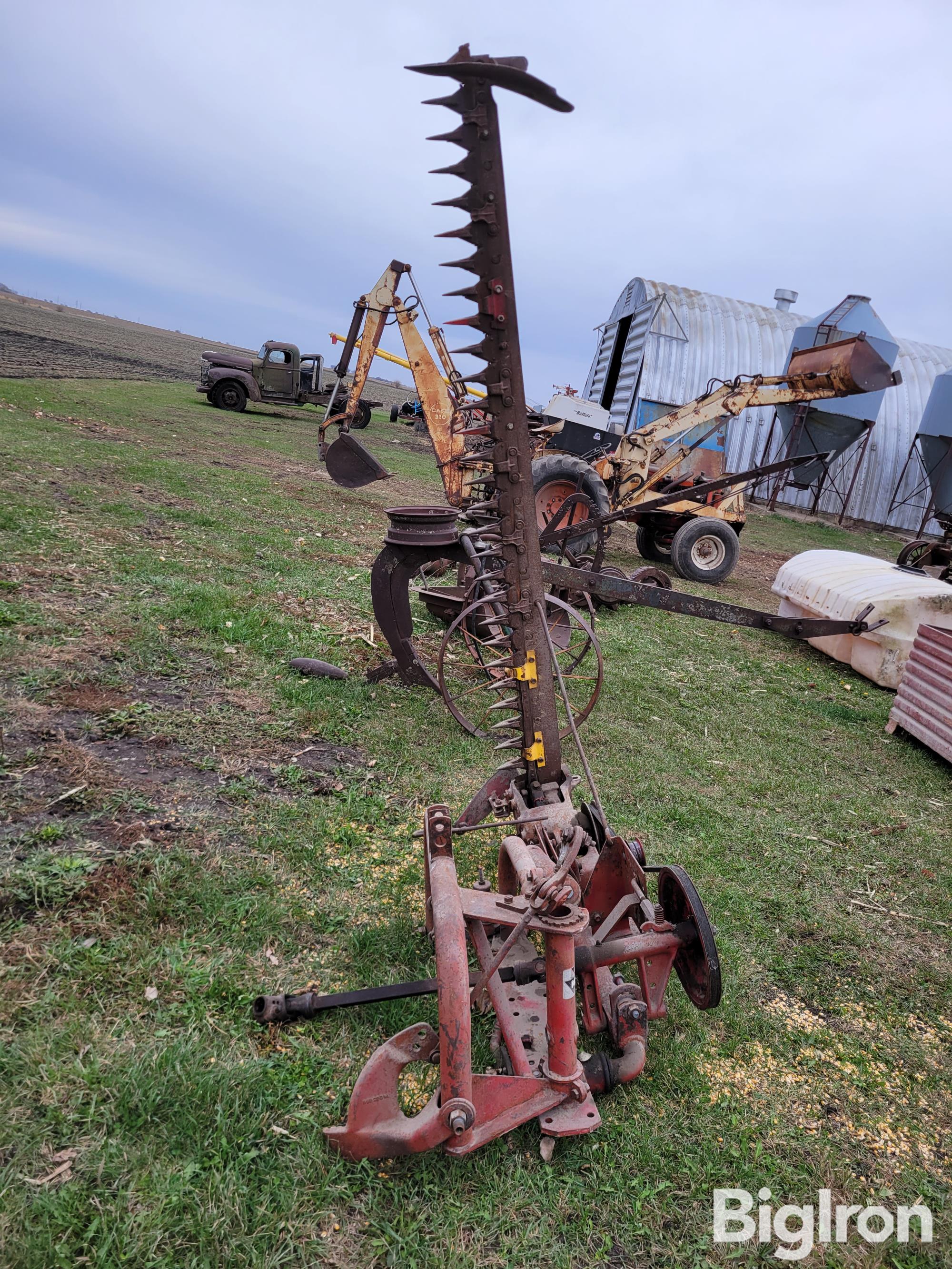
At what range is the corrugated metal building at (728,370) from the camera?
2027 centimetres

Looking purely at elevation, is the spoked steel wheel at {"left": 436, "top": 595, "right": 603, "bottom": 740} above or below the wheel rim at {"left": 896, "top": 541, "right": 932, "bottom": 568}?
below

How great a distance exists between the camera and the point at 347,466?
9.20 m

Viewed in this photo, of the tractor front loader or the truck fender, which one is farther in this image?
the truck fender

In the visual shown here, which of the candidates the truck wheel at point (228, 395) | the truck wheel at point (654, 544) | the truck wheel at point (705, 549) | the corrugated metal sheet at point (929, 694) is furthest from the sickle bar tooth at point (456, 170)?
the truck wheel at point (228, 395)

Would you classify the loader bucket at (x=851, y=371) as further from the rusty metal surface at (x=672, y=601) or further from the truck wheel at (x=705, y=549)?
the rusty metal surface at (x=672, y=601)

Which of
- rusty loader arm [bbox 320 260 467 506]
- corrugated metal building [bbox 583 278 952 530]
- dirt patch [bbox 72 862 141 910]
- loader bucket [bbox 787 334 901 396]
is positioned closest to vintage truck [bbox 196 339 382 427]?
corrugated metal building [bbox 583 278 952 530]

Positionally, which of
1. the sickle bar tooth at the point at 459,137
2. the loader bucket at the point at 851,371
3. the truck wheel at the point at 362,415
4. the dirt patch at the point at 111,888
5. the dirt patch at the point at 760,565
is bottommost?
the dirt patch at the point at 111,888

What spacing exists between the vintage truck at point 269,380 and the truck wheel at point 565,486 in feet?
41.7

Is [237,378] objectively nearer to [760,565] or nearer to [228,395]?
[228,395]

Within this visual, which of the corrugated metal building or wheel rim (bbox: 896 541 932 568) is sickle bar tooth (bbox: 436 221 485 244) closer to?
wheel rim (bbox: 896 541 932 568)

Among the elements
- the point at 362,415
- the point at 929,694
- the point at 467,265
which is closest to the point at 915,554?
the point at 929,694

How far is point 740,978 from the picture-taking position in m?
3.19

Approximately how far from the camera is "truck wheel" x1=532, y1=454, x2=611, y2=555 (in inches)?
398

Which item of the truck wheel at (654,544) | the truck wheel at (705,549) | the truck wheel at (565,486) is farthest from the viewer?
the truck wheel at (654,544)
